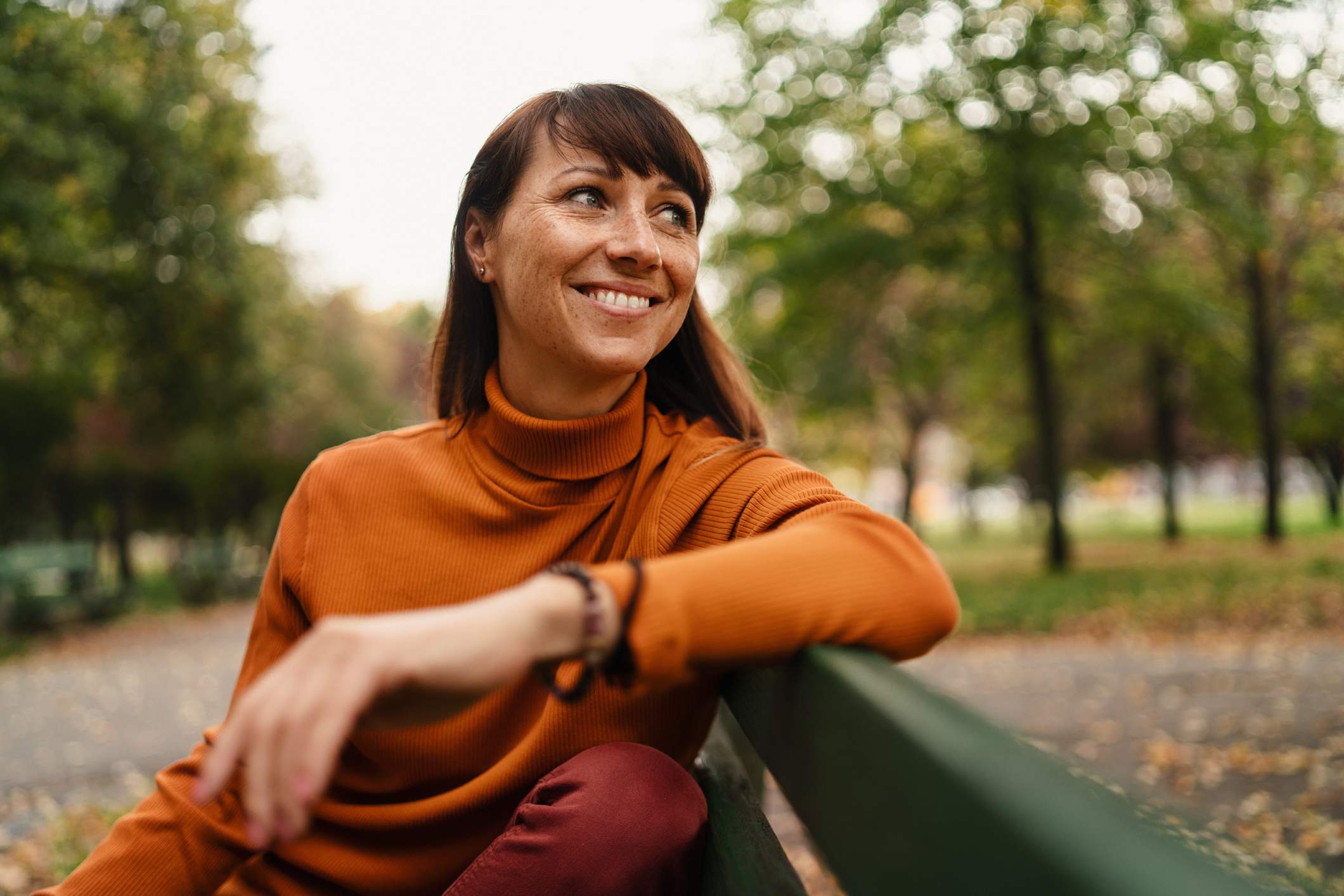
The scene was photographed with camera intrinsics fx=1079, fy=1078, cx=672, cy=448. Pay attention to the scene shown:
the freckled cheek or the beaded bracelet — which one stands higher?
the freckled cheek

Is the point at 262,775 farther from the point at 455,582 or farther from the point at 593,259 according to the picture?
the point at 593,259

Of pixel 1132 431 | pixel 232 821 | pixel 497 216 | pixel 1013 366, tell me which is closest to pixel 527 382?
pixel 497 216

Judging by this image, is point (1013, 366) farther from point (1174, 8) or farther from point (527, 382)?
point (527, 382)

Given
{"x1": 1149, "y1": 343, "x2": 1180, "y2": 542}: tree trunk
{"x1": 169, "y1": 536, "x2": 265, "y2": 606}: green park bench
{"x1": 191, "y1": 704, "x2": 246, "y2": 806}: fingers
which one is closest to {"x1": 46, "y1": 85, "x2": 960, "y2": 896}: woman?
{"x1": 191, "y1": 704, "x2": 246, "y2": 806}: fingers

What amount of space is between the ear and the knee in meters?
0.96

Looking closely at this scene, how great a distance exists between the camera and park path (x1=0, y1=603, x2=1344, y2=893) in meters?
5.15

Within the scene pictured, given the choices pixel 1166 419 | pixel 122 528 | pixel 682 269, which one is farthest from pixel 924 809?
pixel 1166 419

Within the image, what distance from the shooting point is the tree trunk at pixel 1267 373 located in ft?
61.1

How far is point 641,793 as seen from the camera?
4.38ft

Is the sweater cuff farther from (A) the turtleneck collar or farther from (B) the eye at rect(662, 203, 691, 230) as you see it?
(B) the eye at rect(662, 203, 691, 230)

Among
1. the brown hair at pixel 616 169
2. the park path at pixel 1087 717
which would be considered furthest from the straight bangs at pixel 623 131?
the park path at pixel 1087 717

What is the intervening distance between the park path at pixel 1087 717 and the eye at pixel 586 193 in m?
2.24

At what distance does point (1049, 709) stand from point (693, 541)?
685 cm

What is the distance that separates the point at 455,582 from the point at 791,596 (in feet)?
2.63
